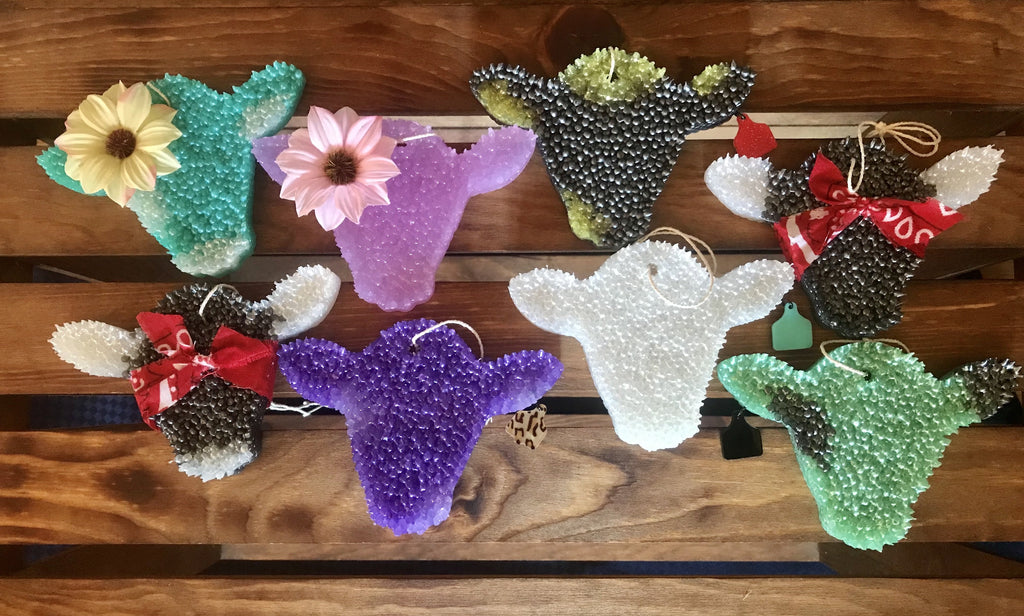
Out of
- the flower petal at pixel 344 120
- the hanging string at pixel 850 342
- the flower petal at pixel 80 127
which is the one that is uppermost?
the flower petal at pixel 80 127

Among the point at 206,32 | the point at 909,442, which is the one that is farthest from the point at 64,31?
the point at 909,442

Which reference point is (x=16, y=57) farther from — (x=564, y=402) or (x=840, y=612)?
(x=840, y=612)

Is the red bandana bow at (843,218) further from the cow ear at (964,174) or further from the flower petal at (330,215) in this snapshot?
the flower petal at (330,215)

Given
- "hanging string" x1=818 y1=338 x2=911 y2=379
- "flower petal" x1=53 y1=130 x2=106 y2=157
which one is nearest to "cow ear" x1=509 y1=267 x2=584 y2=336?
"hanging string" x1=818 y1=338 x2=911 y2=379

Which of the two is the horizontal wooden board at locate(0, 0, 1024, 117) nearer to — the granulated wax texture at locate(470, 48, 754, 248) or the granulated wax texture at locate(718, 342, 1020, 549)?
the granulated wax texture at locate(470, 48, 754, 248)

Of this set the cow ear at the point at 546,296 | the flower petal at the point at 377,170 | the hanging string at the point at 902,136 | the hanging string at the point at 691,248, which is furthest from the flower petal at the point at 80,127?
the hanging string at the point at 902,136
